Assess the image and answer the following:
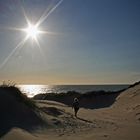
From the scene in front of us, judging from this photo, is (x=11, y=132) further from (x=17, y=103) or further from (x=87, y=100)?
(x=87, y=100)

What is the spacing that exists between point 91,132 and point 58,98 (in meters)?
27.3

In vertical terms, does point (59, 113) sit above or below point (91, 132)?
above

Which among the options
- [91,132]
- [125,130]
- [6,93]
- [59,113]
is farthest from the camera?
[59,113]

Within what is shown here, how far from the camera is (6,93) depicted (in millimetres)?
15344

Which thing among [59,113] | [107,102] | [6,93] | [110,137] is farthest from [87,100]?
[110,137]

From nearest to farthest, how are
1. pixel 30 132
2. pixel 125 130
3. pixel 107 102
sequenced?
pixel 30 132 → pixel 125 130 → pixel 107 102

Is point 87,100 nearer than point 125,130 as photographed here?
No

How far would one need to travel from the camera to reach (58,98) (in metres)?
40.3

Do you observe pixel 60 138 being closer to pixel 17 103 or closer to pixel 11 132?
pixel 11 132

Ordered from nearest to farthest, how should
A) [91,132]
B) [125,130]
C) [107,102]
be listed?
[91,132] → [125,130] → [107,102]

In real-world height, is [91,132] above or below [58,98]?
below

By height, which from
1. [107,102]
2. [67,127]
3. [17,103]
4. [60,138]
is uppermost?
[107,102]

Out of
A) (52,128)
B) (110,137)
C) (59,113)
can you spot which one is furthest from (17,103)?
(110,137)

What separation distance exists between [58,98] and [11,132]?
97.0ft
